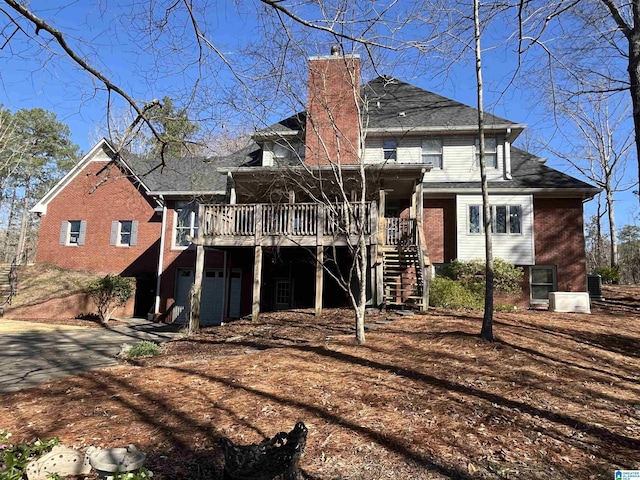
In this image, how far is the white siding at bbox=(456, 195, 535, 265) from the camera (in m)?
15.6

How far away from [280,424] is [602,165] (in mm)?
32354

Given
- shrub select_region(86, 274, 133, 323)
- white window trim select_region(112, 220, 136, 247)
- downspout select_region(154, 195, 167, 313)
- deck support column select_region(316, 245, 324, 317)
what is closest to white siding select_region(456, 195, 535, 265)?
deck support column select_region(316, 245, 324, 317)

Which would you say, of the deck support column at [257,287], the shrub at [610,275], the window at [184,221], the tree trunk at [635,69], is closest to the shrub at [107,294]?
the window at [184,221]

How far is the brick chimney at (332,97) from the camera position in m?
8.02

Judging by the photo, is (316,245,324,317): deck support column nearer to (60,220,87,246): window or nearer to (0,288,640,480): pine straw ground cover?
(0,288,640,480): pine straw ground cover

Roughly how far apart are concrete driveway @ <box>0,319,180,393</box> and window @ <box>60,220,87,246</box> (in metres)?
4.88

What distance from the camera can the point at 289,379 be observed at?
598cm

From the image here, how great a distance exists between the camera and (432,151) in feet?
55.1

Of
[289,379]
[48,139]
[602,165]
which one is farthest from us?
[48,139]

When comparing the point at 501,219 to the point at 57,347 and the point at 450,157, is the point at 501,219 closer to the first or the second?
the point at 450,157

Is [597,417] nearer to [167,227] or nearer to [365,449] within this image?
[365,449]

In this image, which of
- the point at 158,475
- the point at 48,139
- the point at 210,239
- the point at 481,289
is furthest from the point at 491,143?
the point at 48,139

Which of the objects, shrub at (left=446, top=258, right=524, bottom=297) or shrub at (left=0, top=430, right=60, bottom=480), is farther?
shrub at (left=446, top=258, right=524, bottom=297)

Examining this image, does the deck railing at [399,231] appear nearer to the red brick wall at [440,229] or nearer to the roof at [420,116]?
the red brick wall at [440,229]
